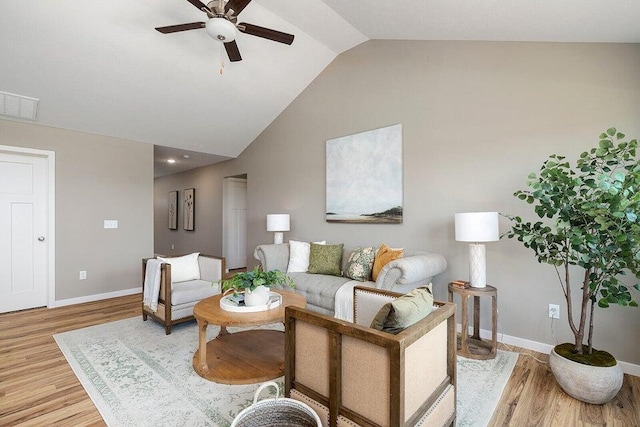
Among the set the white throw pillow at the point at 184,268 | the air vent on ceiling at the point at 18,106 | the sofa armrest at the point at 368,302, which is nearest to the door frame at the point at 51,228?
the air vent on ceiling at the point at 18,106

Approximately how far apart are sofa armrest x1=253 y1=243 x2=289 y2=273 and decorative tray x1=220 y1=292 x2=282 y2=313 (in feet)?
4.12

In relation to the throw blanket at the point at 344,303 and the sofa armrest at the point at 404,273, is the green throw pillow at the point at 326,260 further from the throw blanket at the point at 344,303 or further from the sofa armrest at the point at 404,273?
the sofa armrest at the point at 404,273

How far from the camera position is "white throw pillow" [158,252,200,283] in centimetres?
336

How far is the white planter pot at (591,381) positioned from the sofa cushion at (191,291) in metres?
2.94

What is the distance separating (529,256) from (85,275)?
536 centimetres

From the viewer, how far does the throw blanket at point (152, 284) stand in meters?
3.05

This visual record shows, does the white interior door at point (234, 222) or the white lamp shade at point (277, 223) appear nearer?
the white lamp shade at point (277, 223)

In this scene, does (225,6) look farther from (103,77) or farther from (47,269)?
(47,269)

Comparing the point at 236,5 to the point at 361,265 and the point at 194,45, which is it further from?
the point at 361,265

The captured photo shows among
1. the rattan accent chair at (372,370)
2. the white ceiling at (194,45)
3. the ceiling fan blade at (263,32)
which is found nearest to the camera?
the rattan accent chair at (372,370)

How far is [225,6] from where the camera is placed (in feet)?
7.22

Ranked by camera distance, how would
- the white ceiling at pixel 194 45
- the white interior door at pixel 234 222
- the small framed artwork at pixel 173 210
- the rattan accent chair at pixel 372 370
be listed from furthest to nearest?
1. the small framed artwork at pixel 173 210
2. the white interior door at pixel 234 222
3. the white ceiling at pixel 194 45
4. the rattan accent chair at pixel 372 370

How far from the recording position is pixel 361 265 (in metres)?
3.29

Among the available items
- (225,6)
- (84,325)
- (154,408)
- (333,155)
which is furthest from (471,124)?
(84,325)
